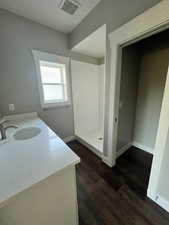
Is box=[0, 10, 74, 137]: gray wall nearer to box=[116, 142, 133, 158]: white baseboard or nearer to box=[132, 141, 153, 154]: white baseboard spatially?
box=[116, 142, 133, 158]: white baseboard

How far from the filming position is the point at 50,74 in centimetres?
230

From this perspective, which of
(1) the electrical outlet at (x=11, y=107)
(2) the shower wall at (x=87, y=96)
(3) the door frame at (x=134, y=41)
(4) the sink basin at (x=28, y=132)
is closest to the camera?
(3) the door frame at (x=134, y=41)

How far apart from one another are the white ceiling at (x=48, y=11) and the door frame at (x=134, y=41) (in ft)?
2.43

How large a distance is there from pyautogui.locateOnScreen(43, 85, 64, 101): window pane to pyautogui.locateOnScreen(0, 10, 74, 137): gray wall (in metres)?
0.26

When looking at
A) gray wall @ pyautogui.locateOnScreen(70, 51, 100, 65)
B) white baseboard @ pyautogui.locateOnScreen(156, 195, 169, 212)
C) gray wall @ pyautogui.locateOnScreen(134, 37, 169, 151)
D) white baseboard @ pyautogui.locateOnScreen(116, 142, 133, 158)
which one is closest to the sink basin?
white baseboard @ pyautogui.locateOnScreen(116, 142, 133, 158)

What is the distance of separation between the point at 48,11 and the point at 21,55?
2.75 ft

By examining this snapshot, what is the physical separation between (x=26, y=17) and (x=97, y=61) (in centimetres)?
191

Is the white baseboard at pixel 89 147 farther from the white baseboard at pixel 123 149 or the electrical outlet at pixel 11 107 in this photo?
the electrical outlet at pixel 11 107

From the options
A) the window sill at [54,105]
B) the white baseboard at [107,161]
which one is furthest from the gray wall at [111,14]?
the white baseboard at [107,161]

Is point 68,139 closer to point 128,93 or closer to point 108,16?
point 128,93

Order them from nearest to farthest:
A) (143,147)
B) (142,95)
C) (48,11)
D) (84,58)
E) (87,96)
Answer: (48,11) → (142,95) → (143,147) → (84,58) → (87,96)

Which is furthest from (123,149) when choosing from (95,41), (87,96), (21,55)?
(21,55)

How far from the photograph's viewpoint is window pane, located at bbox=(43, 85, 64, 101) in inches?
89.3

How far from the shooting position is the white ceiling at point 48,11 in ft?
4.75
